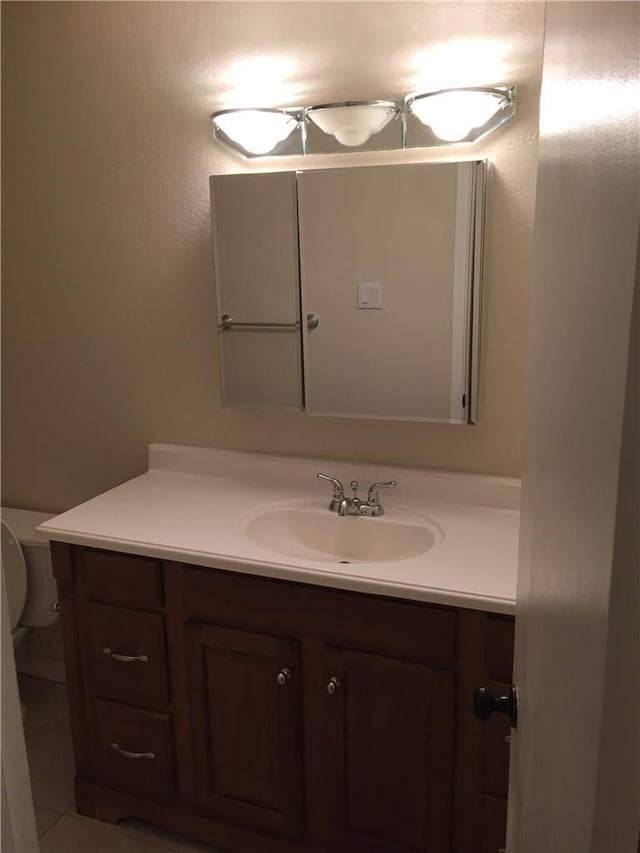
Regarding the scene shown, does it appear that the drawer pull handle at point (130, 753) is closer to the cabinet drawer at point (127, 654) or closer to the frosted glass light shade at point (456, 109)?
the cabinet drawer at point (127, 654)

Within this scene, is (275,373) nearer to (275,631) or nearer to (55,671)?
(275,631)

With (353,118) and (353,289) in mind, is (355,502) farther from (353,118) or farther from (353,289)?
(353,118)

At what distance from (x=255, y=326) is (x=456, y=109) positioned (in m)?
0.74

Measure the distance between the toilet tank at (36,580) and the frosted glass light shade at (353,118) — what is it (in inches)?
57.6

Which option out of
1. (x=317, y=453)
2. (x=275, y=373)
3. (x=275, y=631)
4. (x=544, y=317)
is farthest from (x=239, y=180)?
(x=544, y=317)

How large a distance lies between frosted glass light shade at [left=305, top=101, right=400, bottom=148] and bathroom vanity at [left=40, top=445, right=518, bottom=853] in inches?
33.6

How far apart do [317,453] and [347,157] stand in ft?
2.60

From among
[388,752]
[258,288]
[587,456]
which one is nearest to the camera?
[587,456]

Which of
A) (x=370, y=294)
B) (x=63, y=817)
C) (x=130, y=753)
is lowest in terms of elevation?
(x=63, y=817)

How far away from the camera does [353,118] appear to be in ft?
5.73

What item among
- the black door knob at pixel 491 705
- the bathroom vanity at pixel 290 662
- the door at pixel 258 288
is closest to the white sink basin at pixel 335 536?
the bathroom vanity at pixel 290 662

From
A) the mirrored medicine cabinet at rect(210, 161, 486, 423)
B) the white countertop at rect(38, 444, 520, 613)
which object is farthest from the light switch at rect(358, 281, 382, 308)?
the white countertop at rect(38, 444, 520, 613)

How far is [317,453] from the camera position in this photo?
2027 millimetres

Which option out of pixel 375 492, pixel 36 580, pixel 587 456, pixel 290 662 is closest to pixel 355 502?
pixel 375 492
